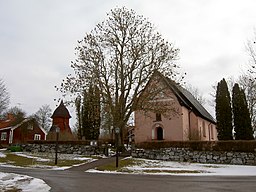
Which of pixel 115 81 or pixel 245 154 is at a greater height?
pixel 115 81

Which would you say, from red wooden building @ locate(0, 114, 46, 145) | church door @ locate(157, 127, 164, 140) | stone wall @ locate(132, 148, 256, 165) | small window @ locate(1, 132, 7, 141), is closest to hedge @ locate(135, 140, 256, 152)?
stone wall @ locate(132, 148, 256, 165)

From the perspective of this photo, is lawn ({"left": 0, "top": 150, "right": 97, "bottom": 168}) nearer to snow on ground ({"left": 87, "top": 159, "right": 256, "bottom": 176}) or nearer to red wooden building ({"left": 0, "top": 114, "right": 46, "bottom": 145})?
snow on ground ({"left": 87, "top": 159, "right": 256, "bottom": 176})

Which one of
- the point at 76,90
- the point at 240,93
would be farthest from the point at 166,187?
the point at 240,93

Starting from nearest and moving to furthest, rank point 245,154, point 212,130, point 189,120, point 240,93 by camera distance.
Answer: point 245,154 → point 240,93 → point 189,120 → point 212,130

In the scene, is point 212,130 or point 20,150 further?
point 212,130

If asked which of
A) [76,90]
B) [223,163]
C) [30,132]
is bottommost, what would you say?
[223,163]

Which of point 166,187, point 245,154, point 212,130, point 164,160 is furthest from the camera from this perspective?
point 212,130

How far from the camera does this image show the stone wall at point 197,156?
85.3 ft

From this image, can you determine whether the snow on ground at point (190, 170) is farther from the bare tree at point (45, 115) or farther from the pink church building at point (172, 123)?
the bare tree at point (45, 115)

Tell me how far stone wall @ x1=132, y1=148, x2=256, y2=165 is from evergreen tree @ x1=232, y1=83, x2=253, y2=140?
747 cm

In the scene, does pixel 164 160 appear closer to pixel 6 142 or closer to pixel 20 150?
pixel 20 150

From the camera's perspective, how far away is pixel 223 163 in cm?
2650

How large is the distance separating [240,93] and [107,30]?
16.5m

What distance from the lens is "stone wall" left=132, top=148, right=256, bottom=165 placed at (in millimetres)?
26000
